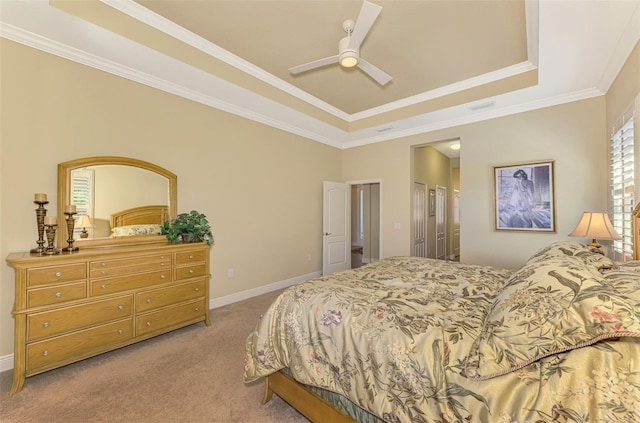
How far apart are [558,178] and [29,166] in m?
5.81

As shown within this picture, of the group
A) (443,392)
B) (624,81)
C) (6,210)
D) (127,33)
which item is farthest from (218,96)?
(624,81)

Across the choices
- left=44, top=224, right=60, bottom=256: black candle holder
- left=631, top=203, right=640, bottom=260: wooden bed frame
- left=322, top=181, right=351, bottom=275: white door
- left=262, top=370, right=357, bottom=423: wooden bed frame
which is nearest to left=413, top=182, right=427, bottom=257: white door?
left=322, top=181, right=351, bottom=275: white door

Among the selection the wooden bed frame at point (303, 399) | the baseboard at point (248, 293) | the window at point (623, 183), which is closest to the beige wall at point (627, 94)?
the window at point (623, 183)

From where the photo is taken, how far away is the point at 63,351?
2.15 meters

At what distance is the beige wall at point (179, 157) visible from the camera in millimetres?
2314

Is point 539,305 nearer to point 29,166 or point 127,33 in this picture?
point 127,33

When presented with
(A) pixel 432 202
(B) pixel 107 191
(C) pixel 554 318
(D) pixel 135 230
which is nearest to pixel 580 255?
(C) pixel 554 318

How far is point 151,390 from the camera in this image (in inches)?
78.5

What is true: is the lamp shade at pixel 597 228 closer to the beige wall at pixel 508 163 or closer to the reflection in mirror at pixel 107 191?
the beige wall at pixel 508 163

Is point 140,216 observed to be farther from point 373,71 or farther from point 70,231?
point 373,71

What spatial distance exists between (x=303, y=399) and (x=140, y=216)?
2600 mm

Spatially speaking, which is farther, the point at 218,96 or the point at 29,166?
the point at 218,96

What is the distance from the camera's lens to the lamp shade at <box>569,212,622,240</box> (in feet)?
8.32

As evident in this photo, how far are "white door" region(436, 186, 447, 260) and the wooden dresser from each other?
5.57 meters
